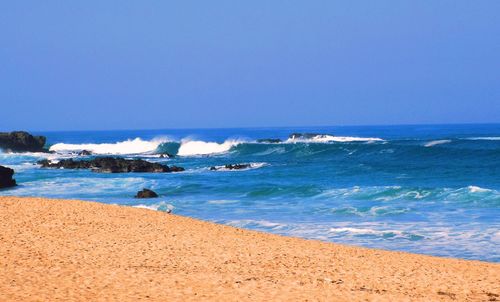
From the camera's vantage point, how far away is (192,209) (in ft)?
82.8

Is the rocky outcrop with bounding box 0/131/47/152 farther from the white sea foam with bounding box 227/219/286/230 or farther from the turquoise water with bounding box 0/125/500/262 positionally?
the white sea foam with bounding box 227/219/286/230

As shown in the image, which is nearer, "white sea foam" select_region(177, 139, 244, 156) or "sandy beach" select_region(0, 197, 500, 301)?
"sandy beach" select_region(0, 197, 500, 301)

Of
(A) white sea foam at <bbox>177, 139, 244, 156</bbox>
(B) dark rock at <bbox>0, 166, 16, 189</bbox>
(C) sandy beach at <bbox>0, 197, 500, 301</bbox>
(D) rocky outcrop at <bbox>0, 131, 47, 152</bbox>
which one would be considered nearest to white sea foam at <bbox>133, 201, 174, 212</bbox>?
(C) sandy beach at <bbox>0, 197, 500, 301</bbox>

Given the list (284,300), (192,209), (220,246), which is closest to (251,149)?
(192,209)

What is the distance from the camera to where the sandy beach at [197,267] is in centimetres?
1080

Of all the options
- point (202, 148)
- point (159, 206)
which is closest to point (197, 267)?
point (159, 206)

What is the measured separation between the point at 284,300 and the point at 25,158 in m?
60.7

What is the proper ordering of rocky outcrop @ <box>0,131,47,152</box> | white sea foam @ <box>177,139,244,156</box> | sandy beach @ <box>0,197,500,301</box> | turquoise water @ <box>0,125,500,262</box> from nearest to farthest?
sandy beach @ <box>0,197,500,301</box> < turquoise water @ <box>0,125,500,262</box> < rocky outcrop @ <box>0,131,47,152</box> < white sea foam @ <box>177,139,244,156</box>

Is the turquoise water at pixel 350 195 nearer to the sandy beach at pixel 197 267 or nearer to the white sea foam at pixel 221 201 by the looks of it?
the white sea foam at pixel 221 201

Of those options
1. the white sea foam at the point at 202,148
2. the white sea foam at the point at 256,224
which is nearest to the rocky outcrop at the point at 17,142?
the white sea foam at the point at 202,148

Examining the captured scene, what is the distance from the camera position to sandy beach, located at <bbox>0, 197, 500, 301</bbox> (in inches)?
425

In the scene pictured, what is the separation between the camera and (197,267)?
13.2 m

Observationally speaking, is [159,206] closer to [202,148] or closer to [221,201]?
[221,201]

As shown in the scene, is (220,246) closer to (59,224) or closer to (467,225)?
(59,224)
